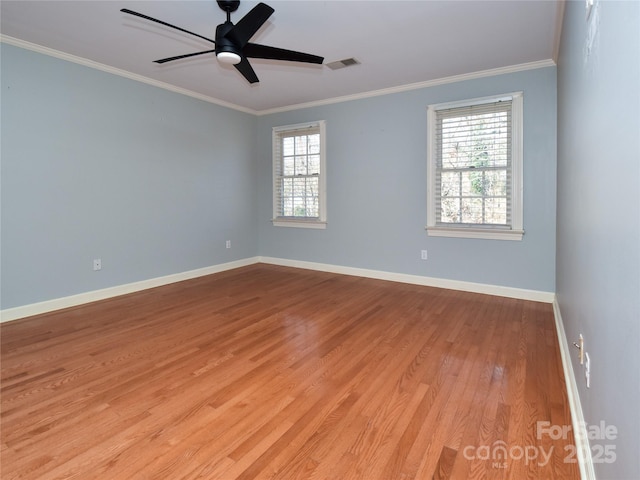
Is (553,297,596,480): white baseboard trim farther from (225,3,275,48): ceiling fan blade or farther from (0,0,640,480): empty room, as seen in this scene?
(225,3,275,48): ceiling fan blade

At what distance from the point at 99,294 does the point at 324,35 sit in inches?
148

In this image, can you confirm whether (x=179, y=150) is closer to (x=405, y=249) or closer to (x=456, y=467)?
(x=405, y=249)

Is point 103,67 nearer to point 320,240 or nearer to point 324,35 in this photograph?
point 324,35

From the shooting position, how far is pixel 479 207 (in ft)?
14.0

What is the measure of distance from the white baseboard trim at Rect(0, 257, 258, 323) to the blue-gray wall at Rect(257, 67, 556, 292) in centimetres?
134

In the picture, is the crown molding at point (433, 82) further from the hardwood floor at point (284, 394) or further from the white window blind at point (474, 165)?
the hardwood floor at point (284, 394)

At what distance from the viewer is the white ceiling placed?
2.82 meters

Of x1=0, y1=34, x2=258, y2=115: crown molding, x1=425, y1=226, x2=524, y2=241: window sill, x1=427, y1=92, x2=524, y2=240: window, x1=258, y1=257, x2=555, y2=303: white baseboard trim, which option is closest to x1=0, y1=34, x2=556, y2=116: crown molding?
x1=0, y1=34, x2=258, y2=115: crown molding

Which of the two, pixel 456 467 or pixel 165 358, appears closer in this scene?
pixel 456 467

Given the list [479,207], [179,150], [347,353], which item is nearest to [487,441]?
[347,353]

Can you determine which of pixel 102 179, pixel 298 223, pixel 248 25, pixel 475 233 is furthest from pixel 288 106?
pixel 475 233

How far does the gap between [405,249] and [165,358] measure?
3.32 metres

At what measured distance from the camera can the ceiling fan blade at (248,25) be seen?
92.5 inches

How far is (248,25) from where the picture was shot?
97.3 inches
